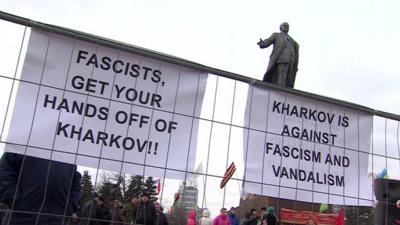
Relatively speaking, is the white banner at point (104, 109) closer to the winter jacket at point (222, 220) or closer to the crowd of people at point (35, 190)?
the crowd of people at point (35, 190)

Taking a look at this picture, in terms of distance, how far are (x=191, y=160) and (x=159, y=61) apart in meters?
0.84

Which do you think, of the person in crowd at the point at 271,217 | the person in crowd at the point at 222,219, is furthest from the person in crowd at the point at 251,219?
the person in crowd at the point at 271,217

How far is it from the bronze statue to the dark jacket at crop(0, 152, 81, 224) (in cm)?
289

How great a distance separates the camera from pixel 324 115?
4.38m

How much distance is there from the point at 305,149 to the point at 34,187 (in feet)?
7.64

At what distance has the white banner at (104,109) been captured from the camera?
3301mm

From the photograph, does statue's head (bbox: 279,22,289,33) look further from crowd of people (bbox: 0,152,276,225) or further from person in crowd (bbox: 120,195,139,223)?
person in crowd (bbox: 120,195,139,223)

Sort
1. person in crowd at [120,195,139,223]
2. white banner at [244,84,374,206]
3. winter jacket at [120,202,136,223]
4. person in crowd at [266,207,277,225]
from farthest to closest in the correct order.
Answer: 1. winter jacket at [120,202,136,223]
2. person in crowd at [120,195,139,223]
3. person in crowd at [266,207,277,225]
4. white banner at [244,84,374,206]

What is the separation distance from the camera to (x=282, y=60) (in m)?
5.66

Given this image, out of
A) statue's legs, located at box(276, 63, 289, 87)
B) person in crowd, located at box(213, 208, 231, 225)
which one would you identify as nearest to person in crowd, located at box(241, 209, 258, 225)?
person in crowd, located at box(213, 208, 231, 225)

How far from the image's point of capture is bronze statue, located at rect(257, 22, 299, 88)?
221 inches

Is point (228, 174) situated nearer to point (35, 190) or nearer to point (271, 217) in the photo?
point (35, 190)

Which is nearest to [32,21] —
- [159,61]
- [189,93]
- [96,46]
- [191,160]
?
[96,46]

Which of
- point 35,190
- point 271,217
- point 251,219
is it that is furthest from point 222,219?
point 35,190
